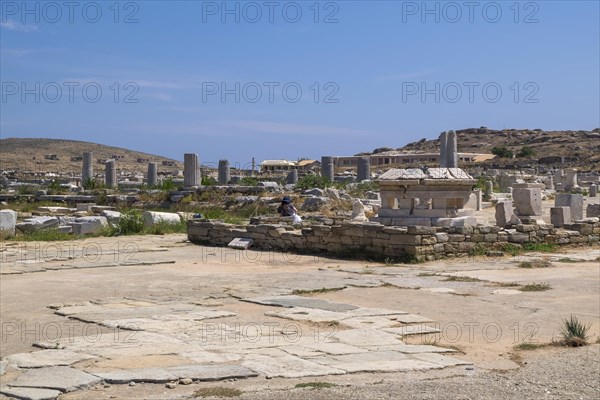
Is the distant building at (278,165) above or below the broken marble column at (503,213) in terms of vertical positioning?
above

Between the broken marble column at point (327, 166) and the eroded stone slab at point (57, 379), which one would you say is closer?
the eroded stone slab at point (57, 379)

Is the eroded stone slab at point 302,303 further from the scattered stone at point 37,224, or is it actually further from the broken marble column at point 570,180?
the broken marble column at point 570,180

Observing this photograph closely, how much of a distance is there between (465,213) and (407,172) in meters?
1.59

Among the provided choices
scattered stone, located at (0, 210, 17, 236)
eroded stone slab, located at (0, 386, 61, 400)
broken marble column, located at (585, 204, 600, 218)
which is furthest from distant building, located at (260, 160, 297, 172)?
eroded stone slab, located at (0, 386, 61, 400)

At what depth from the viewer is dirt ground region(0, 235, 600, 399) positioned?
241 inches

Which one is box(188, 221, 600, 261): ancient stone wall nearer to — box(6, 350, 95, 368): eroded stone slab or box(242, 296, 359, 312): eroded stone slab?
box(242, 296, 359, 312): eroded stone slab

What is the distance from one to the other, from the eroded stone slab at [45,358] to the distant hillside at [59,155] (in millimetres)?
69988

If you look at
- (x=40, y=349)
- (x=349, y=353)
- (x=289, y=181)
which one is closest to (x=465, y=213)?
(x=349, y=353)

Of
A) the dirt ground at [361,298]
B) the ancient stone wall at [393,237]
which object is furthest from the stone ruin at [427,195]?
the dirt ground at [361,298]

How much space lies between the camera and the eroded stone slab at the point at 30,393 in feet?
18.2

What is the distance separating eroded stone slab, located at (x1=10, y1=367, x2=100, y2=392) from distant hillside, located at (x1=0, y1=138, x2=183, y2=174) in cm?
7066

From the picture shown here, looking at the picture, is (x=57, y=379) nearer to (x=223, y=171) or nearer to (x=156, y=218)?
(x=156, y=218)

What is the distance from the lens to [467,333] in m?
8.20

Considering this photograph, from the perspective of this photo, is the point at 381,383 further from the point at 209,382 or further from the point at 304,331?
the point at 304,331
